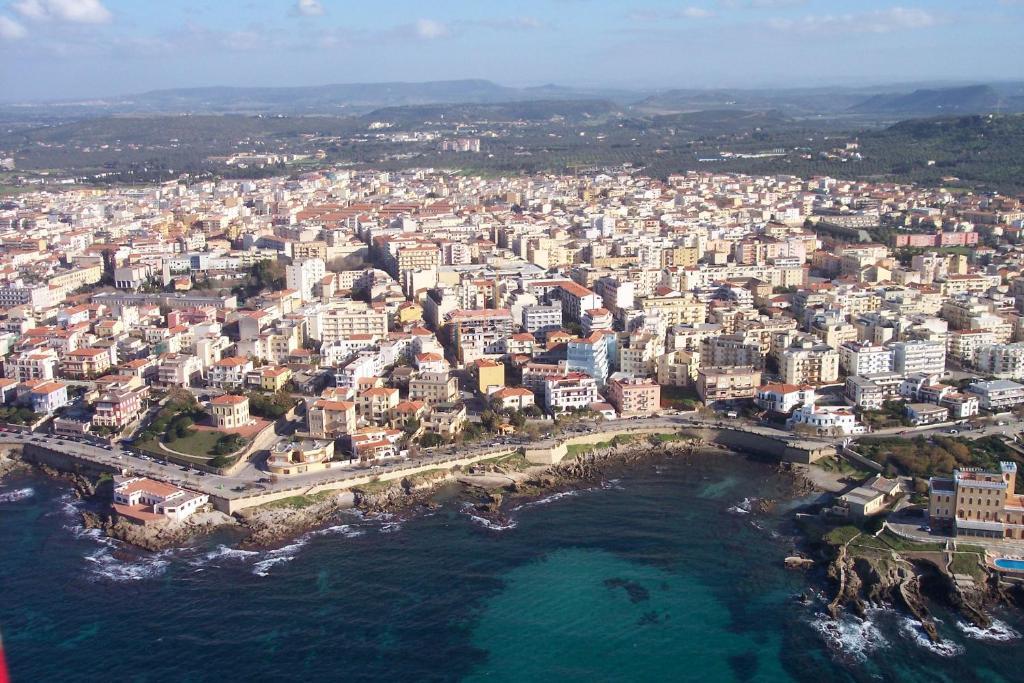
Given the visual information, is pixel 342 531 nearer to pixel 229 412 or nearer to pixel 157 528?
pixel 157 528

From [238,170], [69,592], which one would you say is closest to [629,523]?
[69,592]

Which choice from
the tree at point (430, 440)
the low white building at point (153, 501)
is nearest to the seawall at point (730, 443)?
the tree at point (430, 440)

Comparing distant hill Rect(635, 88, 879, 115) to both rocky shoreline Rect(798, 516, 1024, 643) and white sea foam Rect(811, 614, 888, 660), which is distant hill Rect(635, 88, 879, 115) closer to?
rocky shoreline Rect(798, 516, 1024, 643)

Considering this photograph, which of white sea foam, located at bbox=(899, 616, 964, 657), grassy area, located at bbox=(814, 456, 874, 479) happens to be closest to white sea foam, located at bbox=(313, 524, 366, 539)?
white sea foam, located at bbox=(899, 616, 964, 657)

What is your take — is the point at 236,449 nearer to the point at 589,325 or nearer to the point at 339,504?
the point at 339,504

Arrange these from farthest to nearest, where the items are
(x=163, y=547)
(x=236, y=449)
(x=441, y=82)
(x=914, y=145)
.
A: (x=441, y=82) < (x=914, y=145) < (x=236, y=449) < (x=163, y=547)

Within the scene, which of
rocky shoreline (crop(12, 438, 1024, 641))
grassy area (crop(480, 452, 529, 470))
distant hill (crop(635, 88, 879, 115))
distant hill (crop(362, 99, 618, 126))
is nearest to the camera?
rocky shoreline (crop(12, 438, 1024, 641))

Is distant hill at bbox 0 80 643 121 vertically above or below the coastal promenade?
above
